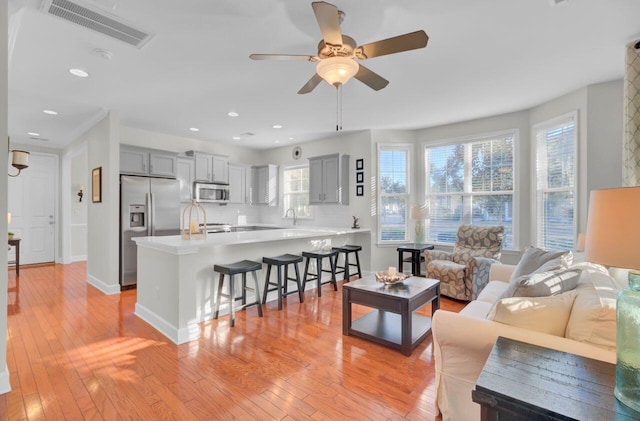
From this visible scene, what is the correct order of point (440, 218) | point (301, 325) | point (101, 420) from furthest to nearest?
point (440, 218) < point (301, 325) < point (101, 420)

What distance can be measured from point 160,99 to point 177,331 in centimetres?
289

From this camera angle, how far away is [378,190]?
5574mm

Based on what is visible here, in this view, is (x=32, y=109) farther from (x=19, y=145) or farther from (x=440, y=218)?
(x=440, y=218)

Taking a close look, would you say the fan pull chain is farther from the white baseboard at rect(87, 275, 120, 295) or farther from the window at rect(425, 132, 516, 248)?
the white baseboard at rect(87, 275, 120, 295)

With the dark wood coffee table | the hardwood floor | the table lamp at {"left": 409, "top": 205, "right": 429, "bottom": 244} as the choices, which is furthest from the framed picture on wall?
the table lamp at {"left": 409, "top": 205, "right": 429, "bottom": 244}

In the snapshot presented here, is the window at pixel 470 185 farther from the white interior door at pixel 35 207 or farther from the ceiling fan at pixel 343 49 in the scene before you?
the white interior door at pixel 35 207

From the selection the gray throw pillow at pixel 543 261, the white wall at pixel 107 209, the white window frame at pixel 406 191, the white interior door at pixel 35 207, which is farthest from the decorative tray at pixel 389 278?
the white interior door at pixel 35 207

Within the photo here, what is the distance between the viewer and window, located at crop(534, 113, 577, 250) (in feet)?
12.8

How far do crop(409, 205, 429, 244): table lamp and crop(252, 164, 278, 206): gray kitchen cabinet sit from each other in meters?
3.23

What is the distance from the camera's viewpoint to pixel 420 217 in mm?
5133

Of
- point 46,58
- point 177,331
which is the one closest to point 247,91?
point 46,58

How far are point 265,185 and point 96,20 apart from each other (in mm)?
4923

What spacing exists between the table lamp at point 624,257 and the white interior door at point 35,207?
8990 mm

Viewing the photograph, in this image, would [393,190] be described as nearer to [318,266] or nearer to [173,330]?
[318,266]
